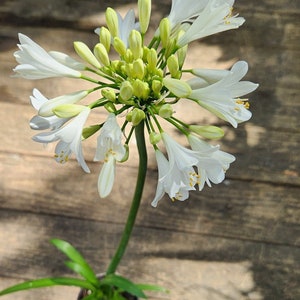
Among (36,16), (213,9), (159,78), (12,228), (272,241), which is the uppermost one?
(213,9)

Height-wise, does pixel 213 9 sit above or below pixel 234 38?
above

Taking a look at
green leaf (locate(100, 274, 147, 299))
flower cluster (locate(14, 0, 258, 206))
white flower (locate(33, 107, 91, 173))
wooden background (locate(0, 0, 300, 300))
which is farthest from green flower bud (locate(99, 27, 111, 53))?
wooden background (locate(0, 0, 300, 300))

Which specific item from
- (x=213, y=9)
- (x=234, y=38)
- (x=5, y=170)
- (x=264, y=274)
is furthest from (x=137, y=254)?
(x=213, y=9)

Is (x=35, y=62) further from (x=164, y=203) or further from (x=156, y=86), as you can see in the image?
(x=164, y=203)

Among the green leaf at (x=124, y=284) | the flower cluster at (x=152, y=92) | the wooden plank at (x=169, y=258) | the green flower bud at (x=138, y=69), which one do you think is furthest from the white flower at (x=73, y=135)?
the wooden plank at (x=169, y=258)

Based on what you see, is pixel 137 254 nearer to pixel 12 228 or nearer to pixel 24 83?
pixel 12 228

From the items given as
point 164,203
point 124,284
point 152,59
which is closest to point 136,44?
point 152,59

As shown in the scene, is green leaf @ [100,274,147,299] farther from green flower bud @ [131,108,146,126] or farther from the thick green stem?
green flower bud @ [131,108,146,126]
